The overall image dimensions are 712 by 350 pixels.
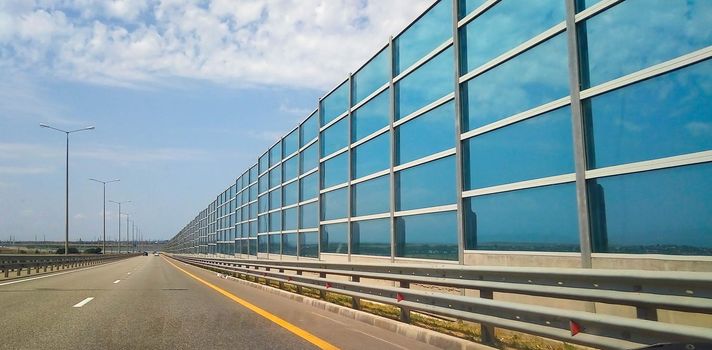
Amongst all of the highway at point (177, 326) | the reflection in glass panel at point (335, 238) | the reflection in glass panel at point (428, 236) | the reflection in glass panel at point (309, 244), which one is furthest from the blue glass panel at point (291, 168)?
the reflection in glass panel at point (428, 236)

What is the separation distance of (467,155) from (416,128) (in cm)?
232

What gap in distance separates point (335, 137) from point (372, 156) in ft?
12.3

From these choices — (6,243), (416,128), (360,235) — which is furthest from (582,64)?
(6,243)

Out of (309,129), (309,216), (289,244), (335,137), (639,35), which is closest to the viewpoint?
(639,35)

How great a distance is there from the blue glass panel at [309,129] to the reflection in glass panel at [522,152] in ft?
36.9

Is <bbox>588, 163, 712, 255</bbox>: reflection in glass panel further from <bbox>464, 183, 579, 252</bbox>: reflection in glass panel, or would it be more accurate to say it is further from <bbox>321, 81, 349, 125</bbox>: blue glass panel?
<bbox>321, 81, 349, 125</bbox>: blue glass panel

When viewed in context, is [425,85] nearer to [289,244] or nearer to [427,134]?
[427,134]

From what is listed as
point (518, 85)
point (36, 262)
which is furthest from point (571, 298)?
point (36, 262)

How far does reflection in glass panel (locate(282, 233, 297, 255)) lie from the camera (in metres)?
23.2

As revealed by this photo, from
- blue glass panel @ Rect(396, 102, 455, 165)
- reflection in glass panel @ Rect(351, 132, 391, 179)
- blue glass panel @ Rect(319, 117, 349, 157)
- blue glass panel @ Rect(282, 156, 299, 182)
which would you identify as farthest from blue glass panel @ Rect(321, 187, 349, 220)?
blue glass panel @ Rect(282, 156, 299, 182)

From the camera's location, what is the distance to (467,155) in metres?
10.5

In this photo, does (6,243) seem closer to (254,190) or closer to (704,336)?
(254,190)

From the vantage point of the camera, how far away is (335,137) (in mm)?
18703

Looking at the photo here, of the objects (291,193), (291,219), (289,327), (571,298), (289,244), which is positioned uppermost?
(291,193)
